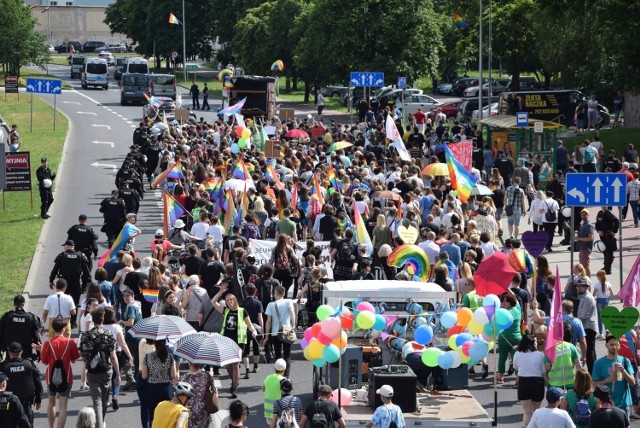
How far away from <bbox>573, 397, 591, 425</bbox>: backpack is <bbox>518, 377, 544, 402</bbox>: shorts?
1.47 m

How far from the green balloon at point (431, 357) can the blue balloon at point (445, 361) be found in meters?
0.09

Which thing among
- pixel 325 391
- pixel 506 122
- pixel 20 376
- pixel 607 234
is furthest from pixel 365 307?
pixel 506 122

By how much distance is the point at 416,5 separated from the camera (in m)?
60.3

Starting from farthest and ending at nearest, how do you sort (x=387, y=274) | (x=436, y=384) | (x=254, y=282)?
(x=387, y=274) < (x=254, y=282) < (x=436, y=384)

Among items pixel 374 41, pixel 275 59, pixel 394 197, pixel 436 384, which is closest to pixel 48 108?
pixel 275 59

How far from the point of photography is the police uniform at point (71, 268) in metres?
20.4

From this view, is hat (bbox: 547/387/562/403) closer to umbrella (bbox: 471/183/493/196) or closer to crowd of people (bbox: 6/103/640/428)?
crowd of people (bbox: 6/103/640/428)

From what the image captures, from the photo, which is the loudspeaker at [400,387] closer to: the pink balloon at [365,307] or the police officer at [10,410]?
the pink balloon at [365,307]

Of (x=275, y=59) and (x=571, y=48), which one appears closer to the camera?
(x=571, y=48)

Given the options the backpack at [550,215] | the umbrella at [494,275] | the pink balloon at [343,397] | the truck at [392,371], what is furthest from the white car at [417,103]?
the pink balloon at [343,397]

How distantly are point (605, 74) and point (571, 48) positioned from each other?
16.2ft

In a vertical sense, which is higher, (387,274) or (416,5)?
(416,5)

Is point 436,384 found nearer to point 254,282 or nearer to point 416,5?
point 254,282

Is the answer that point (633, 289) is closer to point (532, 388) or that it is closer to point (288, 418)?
point (532, 388)
